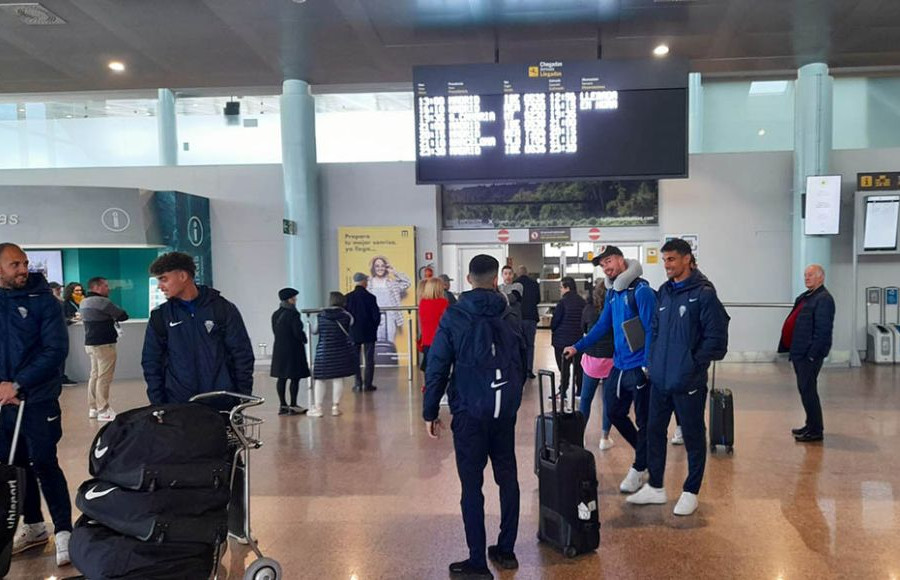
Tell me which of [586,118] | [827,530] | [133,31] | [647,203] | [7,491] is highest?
[133,31]

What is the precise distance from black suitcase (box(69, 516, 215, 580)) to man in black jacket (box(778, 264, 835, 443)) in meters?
5.49

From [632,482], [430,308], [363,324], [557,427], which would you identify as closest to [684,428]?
[632,482]

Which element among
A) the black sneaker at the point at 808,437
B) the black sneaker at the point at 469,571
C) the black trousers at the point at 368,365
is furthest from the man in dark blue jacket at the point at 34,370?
the black sneaker at the point at 808,437

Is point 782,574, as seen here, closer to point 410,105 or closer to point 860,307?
point 860,307

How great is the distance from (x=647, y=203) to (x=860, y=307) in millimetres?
3992

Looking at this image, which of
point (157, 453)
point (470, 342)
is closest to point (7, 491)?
point (157, 453)

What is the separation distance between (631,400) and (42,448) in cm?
390

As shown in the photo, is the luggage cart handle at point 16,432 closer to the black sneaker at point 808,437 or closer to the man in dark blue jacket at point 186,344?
the man in dark blue jacket at point 186,344

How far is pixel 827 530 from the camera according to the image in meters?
4.09

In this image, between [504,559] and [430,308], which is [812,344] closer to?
[430,308]

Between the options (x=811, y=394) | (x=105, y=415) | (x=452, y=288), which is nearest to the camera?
(x=811, y=394)

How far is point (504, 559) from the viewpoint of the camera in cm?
363

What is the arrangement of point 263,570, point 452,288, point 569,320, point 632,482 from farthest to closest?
point 452,288 < point 569,320 < point 632,482 < point 263,570

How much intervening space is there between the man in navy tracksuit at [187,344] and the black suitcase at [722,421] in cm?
416
